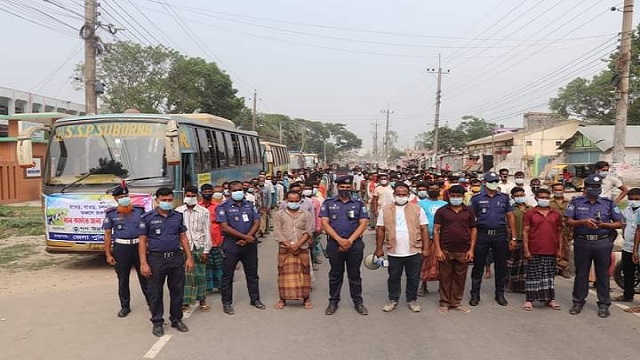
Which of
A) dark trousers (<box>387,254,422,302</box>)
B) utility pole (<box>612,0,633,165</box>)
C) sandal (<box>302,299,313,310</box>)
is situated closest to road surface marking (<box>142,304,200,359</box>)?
sandal (<box>302,299,313,310</box>)

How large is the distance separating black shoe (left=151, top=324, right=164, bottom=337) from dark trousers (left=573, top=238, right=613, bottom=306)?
4.77m

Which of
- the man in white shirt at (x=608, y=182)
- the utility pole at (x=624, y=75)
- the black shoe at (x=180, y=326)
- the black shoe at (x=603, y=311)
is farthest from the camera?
the utility pole at (x=624, y=75)

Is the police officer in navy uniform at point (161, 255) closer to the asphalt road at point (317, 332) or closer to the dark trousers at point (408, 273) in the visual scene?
the asphalt road at point (317, 332)

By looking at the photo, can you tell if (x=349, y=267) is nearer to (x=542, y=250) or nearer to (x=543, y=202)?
(x=542, y=250)

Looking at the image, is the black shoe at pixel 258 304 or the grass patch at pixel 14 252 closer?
the black shoe at pixel 258 304

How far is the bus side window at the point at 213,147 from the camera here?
40.7 feet

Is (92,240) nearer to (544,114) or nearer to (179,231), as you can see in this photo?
(179,231)

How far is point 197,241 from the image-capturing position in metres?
6.57

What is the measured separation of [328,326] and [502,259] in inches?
Answer: 96.6

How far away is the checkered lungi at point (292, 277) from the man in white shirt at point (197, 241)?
933 millimetres

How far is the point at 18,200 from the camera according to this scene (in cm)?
2088

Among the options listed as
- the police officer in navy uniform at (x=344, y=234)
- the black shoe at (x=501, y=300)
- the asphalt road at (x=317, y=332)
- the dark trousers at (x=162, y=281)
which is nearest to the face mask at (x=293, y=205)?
the police officer in navy uniform at (x=344, y=234)

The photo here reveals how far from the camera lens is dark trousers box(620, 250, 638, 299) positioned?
681 cm

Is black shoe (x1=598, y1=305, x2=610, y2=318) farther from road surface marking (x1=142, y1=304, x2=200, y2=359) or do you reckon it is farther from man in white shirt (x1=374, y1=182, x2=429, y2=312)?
road surface marking (x1=142, y1=304, x2=200, y2=359)
